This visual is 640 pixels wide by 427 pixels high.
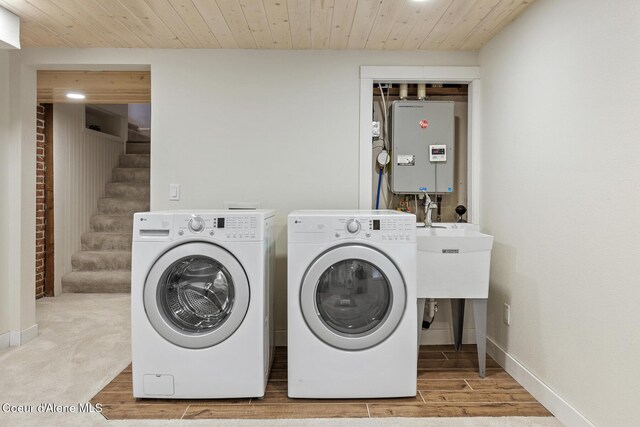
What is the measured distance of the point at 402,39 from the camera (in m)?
2.77

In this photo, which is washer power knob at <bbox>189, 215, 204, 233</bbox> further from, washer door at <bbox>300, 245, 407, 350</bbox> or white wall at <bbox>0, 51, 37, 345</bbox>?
white wall at <bbox>0, 51, 37, 345</bbox>

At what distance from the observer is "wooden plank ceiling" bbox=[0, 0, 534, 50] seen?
2.25 meters

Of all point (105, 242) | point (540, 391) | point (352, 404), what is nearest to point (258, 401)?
point (352, 404)

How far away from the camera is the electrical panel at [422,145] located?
9.89 feet

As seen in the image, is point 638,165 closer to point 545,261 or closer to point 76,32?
point 545,261

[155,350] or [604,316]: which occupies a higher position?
[604,316]

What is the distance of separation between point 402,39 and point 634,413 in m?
2.35

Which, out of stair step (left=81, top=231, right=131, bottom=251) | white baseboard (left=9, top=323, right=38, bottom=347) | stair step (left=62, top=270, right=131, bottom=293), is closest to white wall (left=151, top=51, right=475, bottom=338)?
white baseboard (left=9, top=323, right=38, bottom=347)

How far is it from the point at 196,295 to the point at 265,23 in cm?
165

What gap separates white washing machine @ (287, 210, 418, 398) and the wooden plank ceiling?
1.17 metres

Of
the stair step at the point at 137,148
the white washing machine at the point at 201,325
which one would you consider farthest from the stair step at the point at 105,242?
the white washing machine at the point at 201,325

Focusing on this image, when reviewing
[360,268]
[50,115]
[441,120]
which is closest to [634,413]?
[360,268]

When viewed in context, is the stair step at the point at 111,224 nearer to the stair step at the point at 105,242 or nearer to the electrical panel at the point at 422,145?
the stair step at the point at 105,242

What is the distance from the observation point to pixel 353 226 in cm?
211
